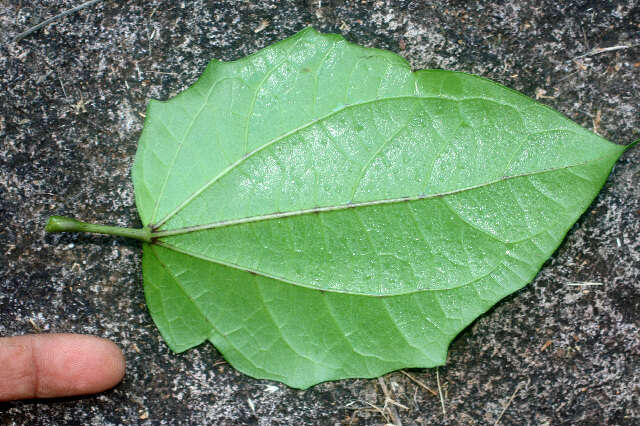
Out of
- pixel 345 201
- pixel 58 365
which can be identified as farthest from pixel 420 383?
pixel 58 365

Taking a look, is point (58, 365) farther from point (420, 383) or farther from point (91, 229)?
point (420, 383)

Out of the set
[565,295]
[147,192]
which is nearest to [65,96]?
[147,192]

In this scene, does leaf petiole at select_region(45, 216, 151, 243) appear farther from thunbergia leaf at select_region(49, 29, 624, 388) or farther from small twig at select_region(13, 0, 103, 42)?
small twig at select_region(13, 0, 103, 42)

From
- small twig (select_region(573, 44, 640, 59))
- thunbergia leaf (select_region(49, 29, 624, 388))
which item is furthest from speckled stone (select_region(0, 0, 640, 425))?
thunbergia leaf (select_region(49, 29, 624, 388))

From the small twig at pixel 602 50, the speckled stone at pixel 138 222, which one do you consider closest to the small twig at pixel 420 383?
the speckled stone at pixel 138 222

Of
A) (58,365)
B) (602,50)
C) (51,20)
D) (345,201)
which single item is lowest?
(602,50)
